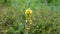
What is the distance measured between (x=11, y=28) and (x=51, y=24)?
83 cm

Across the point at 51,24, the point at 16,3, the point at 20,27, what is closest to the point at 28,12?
the point at 20,27

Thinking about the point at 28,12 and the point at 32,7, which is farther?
the point at 32,7

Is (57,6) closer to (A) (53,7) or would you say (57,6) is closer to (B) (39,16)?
(A) (53,7)

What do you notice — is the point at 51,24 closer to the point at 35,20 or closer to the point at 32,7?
the point at 35,20

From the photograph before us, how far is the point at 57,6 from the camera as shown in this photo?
512cm

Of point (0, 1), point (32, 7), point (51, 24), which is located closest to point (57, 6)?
point (32, 7)

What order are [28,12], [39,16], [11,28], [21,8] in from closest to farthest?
[28,12] < [11,28] < [39,16] < [21,8]

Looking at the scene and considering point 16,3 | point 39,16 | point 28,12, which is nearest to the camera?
point 28,12

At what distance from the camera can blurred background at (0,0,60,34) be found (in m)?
3.98

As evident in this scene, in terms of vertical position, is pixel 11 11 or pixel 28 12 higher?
pixel 28 12

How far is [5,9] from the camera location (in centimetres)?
451

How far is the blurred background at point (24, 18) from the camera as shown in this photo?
157 inches

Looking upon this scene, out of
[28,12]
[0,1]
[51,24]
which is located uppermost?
[28,12]

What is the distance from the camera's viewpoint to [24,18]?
422 cm
